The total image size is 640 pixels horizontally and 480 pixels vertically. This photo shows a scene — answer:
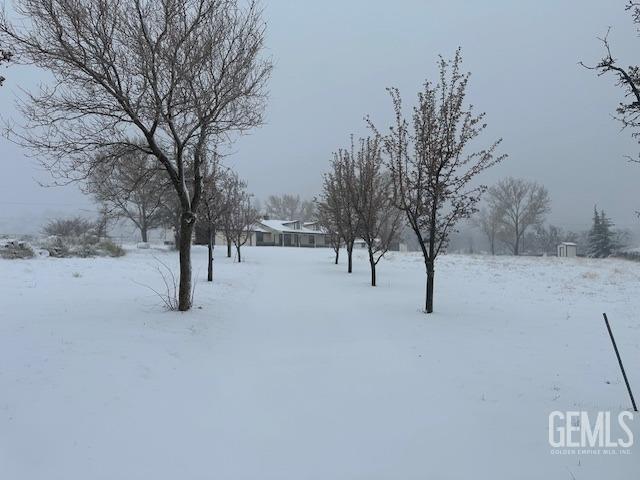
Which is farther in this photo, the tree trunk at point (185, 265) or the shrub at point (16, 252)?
the shrub at point (16, 252)

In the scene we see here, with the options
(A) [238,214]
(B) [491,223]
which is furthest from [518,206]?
(A) [238,214]

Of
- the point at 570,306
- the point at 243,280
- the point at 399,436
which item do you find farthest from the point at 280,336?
the point at 243,280

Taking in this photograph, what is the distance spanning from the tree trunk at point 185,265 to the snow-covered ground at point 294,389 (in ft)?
1.23

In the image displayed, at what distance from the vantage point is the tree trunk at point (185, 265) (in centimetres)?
927

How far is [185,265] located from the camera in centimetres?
944

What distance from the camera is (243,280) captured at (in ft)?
55.4

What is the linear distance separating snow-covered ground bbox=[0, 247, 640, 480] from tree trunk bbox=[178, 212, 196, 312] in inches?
14.8

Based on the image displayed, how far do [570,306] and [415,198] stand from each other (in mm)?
5194

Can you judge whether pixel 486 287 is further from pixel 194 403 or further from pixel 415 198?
pixel 194 403

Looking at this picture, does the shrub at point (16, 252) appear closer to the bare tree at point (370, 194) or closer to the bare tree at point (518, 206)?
the bare tree at point (370, 194)

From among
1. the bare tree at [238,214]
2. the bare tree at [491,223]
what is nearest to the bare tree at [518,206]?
the bare tree at [491,223]

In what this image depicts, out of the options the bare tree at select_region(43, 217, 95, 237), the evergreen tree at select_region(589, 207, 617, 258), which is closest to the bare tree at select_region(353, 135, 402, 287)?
the bare tree at select_region(43, 217, 95, 237)

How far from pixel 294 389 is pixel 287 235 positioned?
61281 mm

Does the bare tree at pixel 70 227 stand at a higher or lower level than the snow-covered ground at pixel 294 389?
higher
